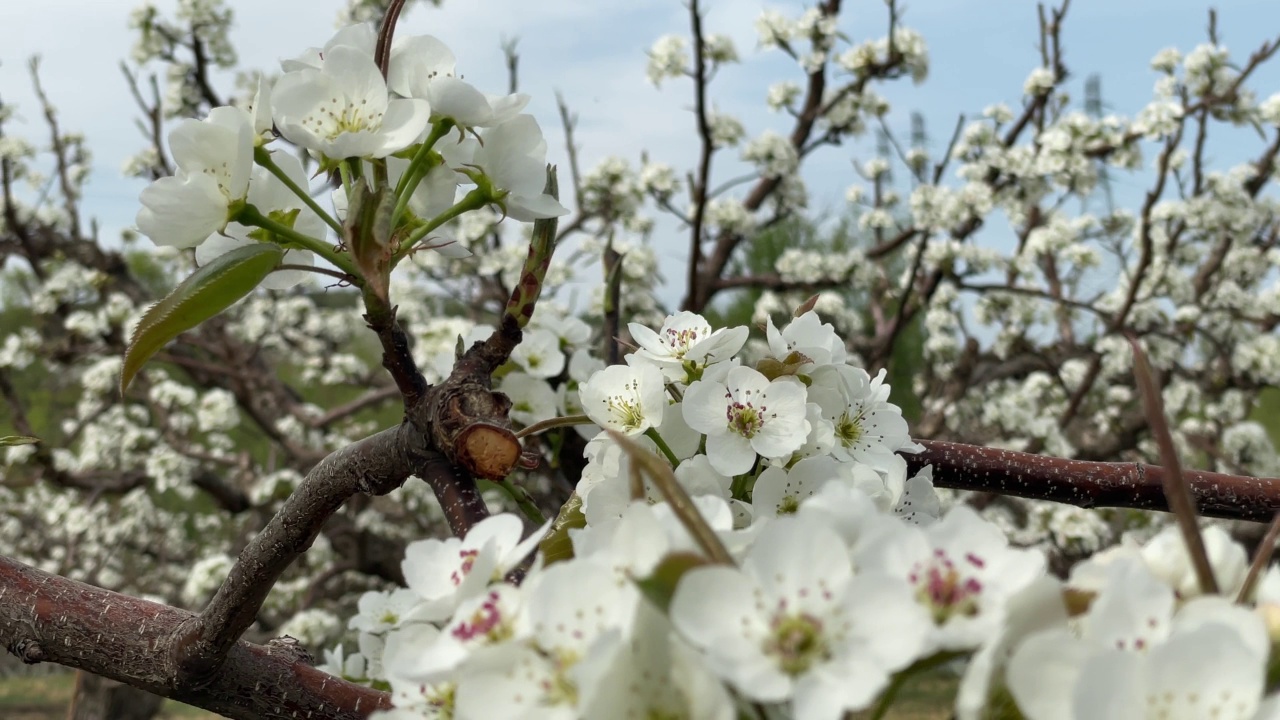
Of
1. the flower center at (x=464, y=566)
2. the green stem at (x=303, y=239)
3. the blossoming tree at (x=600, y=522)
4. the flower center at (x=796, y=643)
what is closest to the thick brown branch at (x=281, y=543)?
the blossoming tree at (x=600, y=522)

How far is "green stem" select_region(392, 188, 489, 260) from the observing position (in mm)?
640

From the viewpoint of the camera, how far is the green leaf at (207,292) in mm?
581

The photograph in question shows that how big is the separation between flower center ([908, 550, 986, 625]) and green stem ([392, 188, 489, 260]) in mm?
394

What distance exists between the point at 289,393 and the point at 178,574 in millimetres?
1773

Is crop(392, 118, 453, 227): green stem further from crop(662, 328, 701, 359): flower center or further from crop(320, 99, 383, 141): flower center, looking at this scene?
crop(662, 328, 701, 359): flower center

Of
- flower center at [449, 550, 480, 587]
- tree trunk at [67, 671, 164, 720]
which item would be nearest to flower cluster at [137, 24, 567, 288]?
flower center at [449, 550, 480, 587]

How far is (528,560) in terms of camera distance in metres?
0.65

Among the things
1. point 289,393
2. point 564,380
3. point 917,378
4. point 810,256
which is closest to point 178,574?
point 289,393

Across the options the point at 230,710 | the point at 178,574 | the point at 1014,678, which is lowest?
the point at 1014,678

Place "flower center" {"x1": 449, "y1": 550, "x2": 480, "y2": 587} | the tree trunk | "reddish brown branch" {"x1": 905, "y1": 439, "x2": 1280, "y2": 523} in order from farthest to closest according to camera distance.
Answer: the tree trunk, "reddish brown branch" {"x1": 905, "y1": 439, "x2": 1280, "y2": 523}, "flower center" {"x1": 449, "y1": 550, "x2": 480, "y2": 587}

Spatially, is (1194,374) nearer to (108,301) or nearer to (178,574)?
(108,301)

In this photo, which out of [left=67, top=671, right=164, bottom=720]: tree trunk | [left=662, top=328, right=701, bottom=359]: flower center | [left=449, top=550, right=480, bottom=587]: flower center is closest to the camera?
[left=449, top=550, right=480, bottom=587]: flower center

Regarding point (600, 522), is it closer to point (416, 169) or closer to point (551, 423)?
point (551, 423)

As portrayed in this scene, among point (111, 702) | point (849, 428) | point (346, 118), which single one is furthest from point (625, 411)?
point (111, 702)
